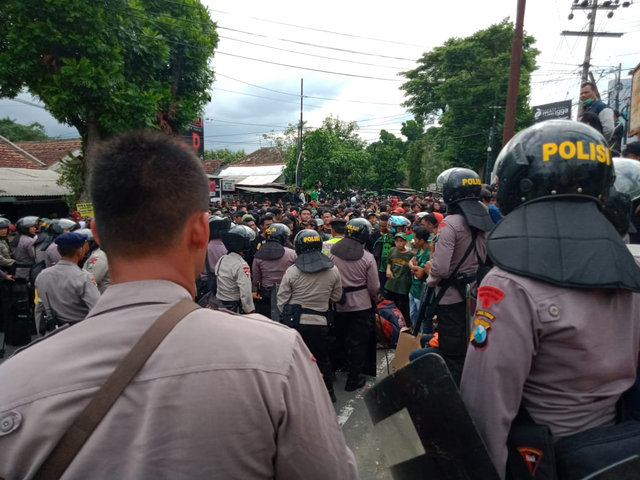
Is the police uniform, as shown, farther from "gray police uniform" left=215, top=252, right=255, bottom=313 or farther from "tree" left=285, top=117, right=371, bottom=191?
"tree" left=285, top=117, right=371, bottom=191

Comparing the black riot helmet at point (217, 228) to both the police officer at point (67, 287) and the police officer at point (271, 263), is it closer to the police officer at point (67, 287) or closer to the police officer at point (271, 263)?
the police officer at point (271, 263)

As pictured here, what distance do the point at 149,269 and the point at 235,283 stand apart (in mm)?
4057

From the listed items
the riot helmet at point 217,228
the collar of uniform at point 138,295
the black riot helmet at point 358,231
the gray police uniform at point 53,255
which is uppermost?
the collar of uniform at point 138,295

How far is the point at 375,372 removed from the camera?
5434mm

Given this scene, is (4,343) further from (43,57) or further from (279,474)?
(43,57)

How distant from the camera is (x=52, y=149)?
83.3ft

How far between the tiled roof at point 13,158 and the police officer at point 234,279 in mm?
18652

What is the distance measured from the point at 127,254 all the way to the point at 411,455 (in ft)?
4.15

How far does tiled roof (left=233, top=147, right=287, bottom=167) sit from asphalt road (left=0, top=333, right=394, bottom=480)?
143 feet

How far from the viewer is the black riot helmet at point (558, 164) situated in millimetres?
1587

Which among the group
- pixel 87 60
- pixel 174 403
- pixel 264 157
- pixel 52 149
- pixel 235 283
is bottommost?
pixel 235 283

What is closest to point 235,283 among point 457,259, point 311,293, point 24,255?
point 311,293

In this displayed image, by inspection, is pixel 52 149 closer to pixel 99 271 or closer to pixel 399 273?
pixel 99 271

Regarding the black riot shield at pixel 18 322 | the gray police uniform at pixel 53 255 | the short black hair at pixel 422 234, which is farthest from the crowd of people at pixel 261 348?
the black riot shield at pixel 18 322
